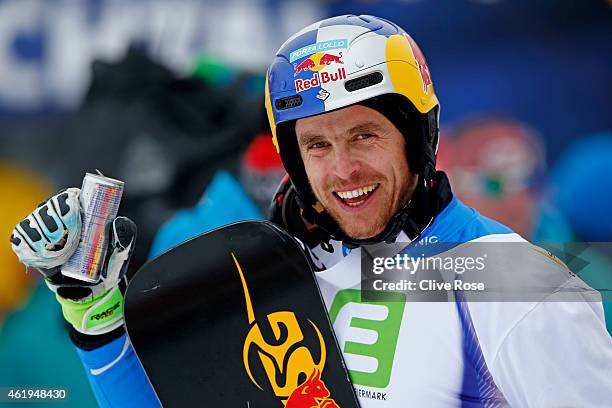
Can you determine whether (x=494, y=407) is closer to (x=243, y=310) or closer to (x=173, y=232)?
(x=243, y=310)

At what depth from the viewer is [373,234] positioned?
6.07 ft

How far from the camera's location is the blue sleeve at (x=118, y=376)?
190 centimetres

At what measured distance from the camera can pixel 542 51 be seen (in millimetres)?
2701

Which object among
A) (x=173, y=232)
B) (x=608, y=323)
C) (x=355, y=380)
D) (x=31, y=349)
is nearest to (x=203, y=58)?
(x=173, y=232)

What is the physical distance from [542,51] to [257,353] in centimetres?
163

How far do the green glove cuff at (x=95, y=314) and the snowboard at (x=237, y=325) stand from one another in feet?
A: 0.15

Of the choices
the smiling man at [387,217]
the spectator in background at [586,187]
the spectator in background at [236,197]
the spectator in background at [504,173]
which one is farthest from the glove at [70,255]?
the spectator in background at [586,187]

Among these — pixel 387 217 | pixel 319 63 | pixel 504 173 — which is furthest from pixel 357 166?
pixel 504 173

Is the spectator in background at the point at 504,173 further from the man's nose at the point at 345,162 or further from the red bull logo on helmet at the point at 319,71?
the red bull logo on helmet at the point at 319,71

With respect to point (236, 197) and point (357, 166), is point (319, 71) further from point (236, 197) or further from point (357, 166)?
point (236, 197)

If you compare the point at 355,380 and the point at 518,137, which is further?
the point at 518,137

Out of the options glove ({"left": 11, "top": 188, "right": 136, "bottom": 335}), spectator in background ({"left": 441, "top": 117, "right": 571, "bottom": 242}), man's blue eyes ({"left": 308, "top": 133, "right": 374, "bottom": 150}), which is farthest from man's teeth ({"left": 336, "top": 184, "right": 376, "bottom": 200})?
spectator in background ({"left": 441, "top": 117, "right": 571, "bottom": 242})

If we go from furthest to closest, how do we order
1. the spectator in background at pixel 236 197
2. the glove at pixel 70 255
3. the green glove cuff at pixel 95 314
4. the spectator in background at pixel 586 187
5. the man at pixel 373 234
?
the spectator in background at pixel 236 197 → the spectator in background at pixel 586 187 → the green glove cuff at pixel 95 314 → the glove at pixel 70 255 → the man at pixel 373 234

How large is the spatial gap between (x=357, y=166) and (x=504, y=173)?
3.83 ft
